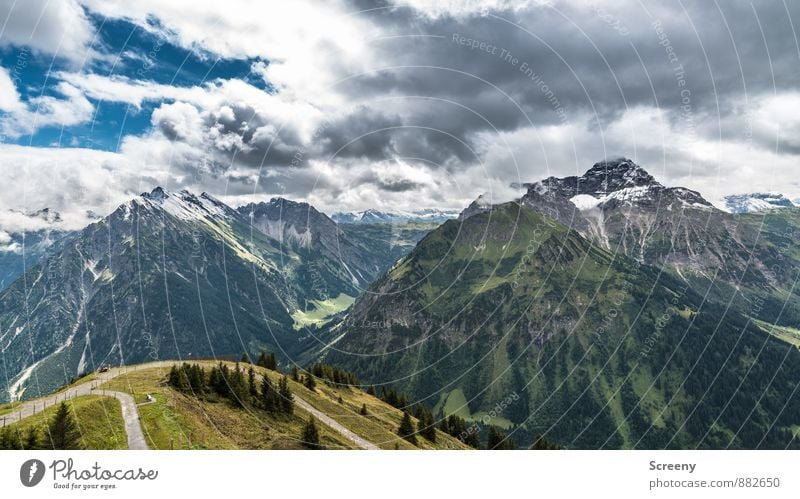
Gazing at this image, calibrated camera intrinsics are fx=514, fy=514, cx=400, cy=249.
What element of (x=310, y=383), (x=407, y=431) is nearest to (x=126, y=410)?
(x=407, y=431)

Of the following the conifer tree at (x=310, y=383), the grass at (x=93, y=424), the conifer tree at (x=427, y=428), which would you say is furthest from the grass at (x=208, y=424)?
the conifer tree at (x=427, y=428)

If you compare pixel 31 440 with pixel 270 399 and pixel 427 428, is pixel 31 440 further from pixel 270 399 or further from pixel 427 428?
pixel 427 428

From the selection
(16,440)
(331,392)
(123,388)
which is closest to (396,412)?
(331,392)

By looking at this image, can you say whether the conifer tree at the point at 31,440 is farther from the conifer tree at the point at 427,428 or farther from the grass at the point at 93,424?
the conifer tree at the point at 427,428

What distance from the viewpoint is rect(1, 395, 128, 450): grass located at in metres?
43.9

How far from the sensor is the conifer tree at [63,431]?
1713 inches

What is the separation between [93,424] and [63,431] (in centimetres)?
341

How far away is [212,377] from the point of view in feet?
225

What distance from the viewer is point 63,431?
4425cm

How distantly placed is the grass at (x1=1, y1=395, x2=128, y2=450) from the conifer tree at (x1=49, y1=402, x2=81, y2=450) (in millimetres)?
463

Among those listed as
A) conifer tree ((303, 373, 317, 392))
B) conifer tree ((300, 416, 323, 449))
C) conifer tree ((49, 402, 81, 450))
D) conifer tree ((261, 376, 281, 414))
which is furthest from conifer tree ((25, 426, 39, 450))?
conifer tree ((303, 373, 317, 392))
